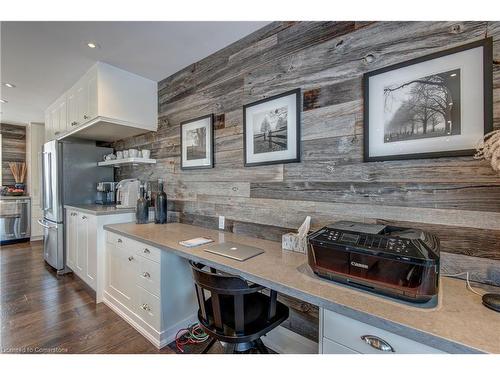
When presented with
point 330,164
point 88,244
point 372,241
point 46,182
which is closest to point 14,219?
point 46,182

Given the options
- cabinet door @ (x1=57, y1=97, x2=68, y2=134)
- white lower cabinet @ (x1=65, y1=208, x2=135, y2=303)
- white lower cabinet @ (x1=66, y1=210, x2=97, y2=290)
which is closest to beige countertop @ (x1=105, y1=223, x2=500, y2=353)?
white lower cabinet @ (x1=65, y1=208, x2=135, y2=303)

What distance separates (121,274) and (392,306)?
2.10 m

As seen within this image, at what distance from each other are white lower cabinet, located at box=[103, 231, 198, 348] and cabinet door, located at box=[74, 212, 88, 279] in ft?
2.23

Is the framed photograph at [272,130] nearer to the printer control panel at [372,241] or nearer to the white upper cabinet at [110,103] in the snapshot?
the printer control panel at [372,241]

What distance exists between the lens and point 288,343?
162cm

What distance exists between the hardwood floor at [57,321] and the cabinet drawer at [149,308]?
16 cm

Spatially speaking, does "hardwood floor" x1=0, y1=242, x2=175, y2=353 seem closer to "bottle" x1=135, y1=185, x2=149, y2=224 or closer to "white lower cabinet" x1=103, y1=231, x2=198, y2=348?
"white lower cabinet" x1=103, y1=231, x2=198, y2=348

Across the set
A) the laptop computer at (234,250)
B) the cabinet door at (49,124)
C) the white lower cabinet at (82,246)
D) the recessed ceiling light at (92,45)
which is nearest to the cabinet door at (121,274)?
the white lower cabinet at (82,246)

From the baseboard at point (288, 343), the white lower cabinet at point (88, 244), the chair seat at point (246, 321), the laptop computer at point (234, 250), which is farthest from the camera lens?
the white lower cabinet at point (88, 244)

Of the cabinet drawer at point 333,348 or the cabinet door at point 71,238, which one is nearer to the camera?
the cabinet drawer at point 333,348

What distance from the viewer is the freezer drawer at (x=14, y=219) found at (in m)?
4.38

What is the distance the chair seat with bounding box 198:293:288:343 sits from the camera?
1.14 metres

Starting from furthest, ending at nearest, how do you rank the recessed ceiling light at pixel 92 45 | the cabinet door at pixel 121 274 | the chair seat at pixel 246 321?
the recessed ceiling light at pixel 92 45, the cabinet door at pixel 121 274, the chair seat at pixel 246 321

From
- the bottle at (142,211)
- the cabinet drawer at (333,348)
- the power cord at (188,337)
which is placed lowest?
the power cord at (188,337)
